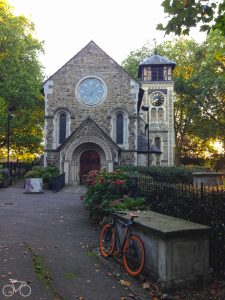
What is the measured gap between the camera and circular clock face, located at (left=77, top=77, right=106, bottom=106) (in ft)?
81.0

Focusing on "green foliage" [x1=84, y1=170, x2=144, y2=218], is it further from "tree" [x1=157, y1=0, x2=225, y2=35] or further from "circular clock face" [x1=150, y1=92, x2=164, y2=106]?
"circular clock face" [x1=150, y1=92, x2=164, y2=106]

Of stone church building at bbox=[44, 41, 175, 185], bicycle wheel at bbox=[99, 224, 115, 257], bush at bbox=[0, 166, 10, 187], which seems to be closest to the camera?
bicycle wheel at bbox=[99, 224, 115, 257]

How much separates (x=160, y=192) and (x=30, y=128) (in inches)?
1025

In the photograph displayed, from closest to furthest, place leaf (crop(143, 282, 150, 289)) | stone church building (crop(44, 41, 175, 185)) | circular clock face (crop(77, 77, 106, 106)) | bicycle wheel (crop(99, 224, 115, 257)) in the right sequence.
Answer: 1. leaf (crop(143, 282, 150, 289))
2. bicycle wheel (crop(99, 224, 115, 257))
3. stone church building (crop(44, 41, 175, 185))
4. circular clock face (crop(77, 77, 106, 106))

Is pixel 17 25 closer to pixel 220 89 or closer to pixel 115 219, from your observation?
pixel 220 89

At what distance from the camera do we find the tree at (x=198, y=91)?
105 ft

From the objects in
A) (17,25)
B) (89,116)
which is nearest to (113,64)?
(89,116)

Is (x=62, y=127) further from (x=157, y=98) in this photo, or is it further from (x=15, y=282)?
(x=15, y=282)

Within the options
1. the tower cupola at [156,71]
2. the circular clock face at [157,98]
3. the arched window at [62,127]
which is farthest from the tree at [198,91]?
the arched window at [62,127]

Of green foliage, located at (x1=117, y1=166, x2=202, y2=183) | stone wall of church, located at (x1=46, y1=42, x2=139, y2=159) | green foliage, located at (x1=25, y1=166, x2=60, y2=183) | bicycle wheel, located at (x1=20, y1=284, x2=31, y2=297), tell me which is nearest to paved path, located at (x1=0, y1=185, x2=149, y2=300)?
bicycle wheel, located at (x1=20, y1=284, x2=31, y2=297)

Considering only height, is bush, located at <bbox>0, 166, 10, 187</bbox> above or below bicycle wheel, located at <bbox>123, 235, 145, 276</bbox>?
above

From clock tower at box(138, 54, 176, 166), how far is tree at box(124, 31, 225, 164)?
96.4 inches

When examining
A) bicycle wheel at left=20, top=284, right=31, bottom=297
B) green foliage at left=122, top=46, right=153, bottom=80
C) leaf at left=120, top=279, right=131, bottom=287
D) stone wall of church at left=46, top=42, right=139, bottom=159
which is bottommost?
leaf at left=120, top=279, right=131, bottom=287

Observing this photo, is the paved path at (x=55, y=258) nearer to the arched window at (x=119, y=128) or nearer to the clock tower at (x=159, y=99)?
the arched window at (x=119, y=128)
